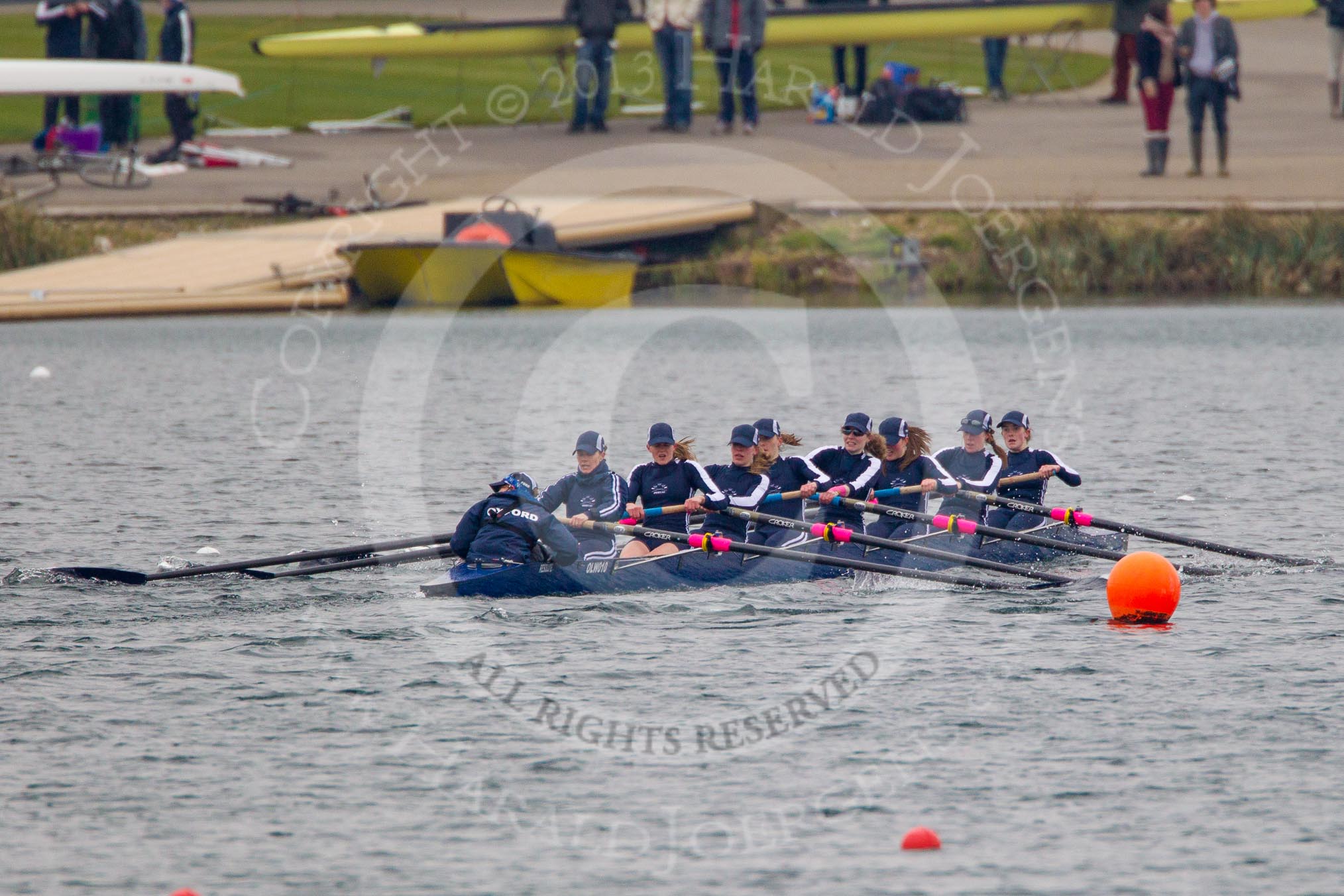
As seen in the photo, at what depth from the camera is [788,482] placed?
71.2 ft

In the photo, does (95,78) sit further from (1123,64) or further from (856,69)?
(1123,64)

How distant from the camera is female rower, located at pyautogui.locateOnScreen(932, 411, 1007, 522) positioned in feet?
73.0

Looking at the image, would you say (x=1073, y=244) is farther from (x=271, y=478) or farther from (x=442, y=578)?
(x=442, y=578)

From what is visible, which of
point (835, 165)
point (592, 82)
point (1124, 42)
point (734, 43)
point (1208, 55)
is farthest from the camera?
point (1124, 42)

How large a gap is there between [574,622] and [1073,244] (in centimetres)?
2518

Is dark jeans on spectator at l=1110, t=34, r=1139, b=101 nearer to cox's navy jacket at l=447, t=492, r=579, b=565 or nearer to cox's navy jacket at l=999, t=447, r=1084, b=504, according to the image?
cox's navy jacket at l=999, t=447, r=1084, b=504

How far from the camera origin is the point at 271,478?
27.4 metres

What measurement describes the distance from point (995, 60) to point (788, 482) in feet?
107

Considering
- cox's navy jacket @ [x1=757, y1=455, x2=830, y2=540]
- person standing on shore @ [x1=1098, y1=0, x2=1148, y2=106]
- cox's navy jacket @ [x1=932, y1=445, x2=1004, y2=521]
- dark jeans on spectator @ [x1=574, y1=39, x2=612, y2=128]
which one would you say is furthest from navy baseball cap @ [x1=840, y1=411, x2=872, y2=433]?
dark jeans on spectator @ [x1=574, y1=39, x2=612, y2=128]

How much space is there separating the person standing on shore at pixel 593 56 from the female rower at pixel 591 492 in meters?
23.7

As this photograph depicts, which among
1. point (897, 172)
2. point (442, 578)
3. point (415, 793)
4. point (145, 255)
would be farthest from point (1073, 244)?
point (415, 793)

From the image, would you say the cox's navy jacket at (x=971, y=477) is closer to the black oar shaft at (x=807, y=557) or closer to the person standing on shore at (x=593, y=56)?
the black oar shaft at (x=807, y=557)

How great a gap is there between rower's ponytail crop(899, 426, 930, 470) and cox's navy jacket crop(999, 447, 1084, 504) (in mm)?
1159

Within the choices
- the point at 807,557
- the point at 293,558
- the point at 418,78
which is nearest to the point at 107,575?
the point at 293,558
